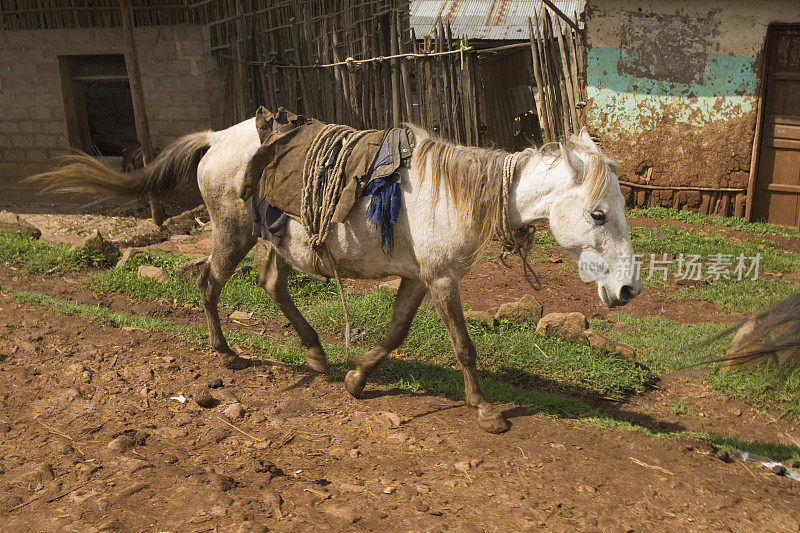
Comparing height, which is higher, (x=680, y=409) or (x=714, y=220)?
(x=714, y=220)

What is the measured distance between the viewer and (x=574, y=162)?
401cm

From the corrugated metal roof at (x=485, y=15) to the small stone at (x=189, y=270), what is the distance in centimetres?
990

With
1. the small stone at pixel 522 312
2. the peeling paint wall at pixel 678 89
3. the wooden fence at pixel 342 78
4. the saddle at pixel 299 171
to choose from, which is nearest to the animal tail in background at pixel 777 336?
the small stone at pixel 522 312

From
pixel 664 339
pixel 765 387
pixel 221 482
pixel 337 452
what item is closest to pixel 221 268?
pixel 337 452

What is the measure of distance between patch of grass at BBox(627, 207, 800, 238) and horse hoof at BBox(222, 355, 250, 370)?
6.21 metres

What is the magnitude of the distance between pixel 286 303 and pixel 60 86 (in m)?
6.62

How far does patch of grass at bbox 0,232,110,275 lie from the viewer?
729 centimetres

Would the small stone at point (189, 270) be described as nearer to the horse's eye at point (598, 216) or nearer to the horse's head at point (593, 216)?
the horse's head at point (593, 216)

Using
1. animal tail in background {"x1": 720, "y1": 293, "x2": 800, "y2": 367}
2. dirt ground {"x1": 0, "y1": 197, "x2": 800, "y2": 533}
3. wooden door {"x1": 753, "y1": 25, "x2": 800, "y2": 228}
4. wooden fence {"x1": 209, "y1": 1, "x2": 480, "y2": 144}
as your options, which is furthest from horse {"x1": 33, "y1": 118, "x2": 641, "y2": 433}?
wooden door {"x1": 753, "y1": 25, "x2": 800, "y2": 228}

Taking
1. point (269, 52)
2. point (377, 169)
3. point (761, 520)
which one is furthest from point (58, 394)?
point (269, 52)

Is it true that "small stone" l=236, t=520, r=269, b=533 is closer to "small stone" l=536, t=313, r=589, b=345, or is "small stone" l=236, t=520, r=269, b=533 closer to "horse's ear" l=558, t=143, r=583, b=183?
"horse's ear" l=558, t=143, r=583, b=183

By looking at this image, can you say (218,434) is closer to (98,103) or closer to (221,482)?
(221,482)

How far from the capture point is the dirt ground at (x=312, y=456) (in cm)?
343

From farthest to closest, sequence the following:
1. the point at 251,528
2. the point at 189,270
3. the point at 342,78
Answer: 1. the point at 342,78
2. the point at 189,270
3. the point at 251,528
